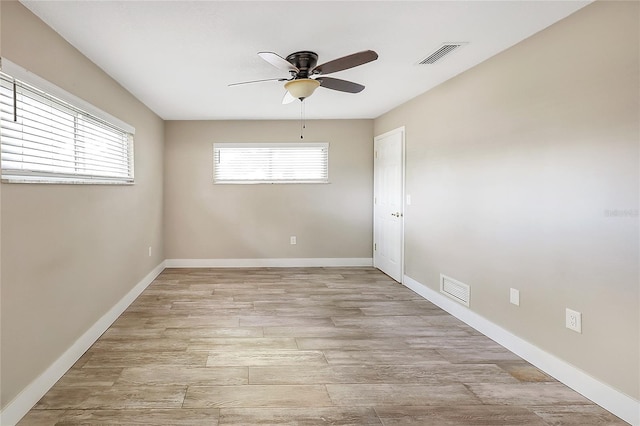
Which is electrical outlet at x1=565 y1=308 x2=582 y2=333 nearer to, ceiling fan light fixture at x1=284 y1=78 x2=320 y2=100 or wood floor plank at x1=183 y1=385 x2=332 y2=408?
Result: wood floor plank at x1=183 y1=385 x2=332 y2=408

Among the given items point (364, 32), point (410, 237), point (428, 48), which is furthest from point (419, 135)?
point (364, 32)

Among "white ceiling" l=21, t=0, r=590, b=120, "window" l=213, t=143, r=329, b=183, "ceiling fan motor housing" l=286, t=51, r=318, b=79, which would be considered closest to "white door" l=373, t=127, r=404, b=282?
"window" l=213, t=143, r=329, b=183

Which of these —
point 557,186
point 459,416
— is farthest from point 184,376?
point 557,186

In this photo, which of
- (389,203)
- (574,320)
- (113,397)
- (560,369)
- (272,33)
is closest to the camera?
(113,397)

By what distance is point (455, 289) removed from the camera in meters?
3.69

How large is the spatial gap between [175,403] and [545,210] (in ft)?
9.00

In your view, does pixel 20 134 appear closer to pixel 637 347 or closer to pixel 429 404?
pixel 429 404

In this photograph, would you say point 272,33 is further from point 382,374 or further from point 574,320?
point 574,320

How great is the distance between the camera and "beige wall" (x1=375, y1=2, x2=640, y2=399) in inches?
80.2

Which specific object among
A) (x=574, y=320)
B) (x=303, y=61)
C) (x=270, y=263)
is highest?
(x=303, y=61)

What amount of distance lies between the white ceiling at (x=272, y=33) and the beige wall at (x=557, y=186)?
0.26 m

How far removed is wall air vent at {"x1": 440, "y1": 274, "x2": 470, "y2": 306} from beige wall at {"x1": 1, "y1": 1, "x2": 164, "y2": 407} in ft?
11.0

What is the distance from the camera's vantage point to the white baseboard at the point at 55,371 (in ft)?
6.42

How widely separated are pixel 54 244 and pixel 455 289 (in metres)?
3.46
